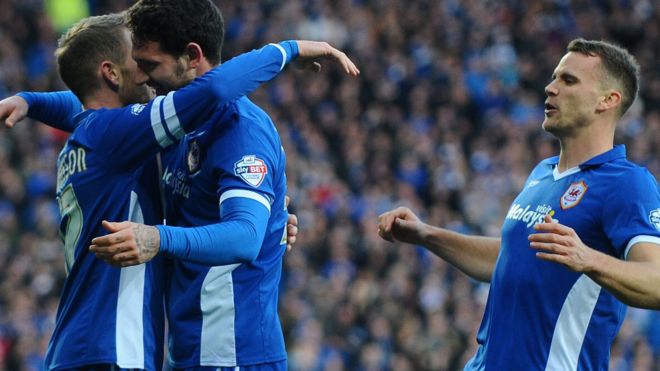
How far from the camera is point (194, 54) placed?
4.75 meters

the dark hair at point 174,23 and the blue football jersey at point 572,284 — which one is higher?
the dark hair at point 174,23

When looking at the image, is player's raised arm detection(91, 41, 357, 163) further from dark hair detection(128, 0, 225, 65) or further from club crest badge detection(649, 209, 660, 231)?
club crest badge detection(649, 209, 660, 231)

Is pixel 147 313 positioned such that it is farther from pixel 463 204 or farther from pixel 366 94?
pixel 366 94

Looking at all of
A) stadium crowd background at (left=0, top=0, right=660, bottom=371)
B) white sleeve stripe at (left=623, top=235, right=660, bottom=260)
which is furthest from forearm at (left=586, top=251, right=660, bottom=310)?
stadium crowd background at (left=0, top=0, right=660, bottom=371)

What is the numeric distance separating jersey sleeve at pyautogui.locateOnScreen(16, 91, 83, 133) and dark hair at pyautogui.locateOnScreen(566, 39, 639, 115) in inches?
98.4

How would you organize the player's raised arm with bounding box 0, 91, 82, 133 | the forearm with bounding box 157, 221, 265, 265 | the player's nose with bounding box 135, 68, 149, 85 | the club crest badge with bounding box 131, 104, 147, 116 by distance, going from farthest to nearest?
the player's raised arm with bounding box 0, 91, 82, 133
the player's nose with bounding box 135, 68, 149, 85
the club crest badge with bounding box 131, 104, 147, 116
the forearm with bounding box 157, 221, 265, 265

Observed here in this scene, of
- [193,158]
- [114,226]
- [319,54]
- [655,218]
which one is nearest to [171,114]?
[193,158]

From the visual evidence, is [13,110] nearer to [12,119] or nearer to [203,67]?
[12,119]

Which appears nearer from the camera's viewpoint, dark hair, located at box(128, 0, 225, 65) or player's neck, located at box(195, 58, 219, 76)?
dark hair, located at box(128, 0, 225, 65)

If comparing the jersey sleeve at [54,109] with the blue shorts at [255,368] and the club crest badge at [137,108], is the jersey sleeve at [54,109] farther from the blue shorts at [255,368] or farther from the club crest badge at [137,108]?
the blue shorts at [255,368]

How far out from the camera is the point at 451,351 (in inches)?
533

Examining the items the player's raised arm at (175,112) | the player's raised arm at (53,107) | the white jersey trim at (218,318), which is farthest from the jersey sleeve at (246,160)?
the player's raised arm at (53,107)

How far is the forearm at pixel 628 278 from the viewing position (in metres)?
4.48

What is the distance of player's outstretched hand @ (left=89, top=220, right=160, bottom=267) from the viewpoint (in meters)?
4.02
